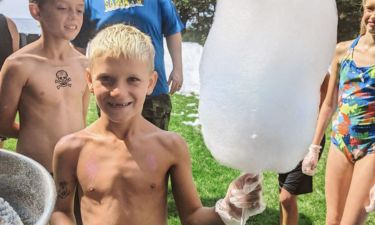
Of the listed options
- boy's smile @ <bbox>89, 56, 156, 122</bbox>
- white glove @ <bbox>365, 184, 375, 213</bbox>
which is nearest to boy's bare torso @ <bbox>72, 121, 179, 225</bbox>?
boy's smile @ <bbox>89, 56, 156, 122</bbox>

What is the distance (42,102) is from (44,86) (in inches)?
3.0

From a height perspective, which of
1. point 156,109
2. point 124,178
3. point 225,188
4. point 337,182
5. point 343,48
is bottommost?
point 225,188

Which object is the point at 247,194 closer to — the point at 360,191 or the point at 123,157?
the point at 123,157

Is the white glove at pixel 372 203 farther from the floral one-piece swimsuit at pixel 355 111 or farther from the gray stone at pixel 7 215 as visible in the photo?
the gray stone at pixel 7 215

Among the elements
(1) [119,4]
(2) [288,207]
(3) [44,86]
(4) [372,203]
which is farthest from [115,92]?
(2) [288,207]

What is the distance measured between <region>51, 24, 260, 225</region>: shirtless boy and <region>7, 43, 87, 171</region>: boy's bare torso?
1.99ft

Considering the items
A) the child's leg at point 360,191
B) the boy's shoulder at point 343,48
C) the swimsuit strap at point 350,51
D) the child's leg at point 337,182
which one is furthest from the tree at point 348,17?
the child's leg at point 360,191

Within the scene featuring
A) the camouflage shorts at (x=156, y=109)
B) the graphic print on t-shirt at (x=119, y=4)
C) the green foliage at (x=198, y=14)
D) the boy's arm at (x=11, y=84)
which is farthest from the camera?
the green foliage at (x=198, y=14)

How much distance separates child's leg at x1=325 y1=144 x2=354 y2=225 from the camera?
2.78 m

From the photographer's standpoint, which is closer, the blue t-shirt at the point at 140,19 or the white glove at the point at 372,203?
the white glove at the point at 372,203

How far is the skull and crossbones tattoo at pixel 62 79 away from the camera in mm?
2393

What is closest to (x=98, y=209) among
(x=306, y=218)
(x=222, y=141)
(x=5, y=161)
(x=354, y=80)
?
(x=5, y=161)

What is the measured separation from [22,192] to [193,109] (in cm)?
581

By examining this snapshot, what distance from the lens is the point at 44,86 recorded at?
2.34m
